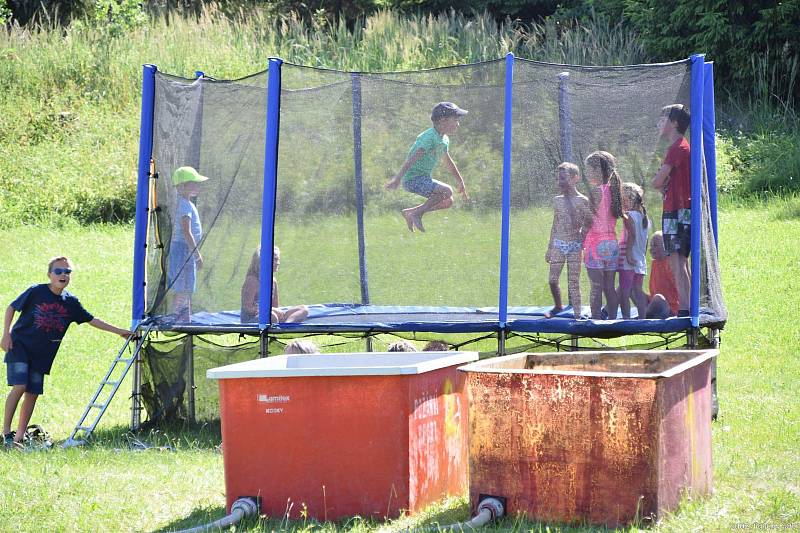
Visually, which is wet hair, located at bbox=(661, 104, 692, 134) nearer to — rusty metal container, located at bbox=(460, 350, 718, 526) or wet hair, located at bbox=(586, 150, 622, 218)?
wet hair, located at bbox=(586, 150, 622, 218)

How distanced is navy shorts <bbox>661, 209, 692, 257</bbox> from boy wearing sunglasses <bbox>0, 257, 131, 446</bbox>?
15.4ft

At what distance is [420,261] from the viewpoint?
31.1 ft

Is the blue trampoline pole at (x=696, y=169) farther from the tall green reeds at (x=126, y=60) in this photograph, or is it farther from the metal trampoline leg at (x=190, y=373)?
the tall green reeds at (x=126, y=60)

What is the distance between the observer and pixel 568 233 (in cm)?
882

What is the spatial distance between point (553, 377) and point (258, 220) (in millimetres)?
4286

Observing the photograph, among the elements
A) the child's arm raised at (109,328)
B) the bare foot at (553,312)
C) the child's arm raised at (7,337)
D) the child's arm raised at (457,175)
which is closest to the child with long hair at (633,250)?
the bare foot at (553,312)

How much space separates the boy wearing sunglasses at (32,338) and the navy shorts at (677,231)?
15.4ft

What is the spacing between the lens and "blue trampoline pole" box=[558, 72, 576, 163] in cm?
887

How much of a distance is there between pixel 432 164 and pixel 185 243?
230cm

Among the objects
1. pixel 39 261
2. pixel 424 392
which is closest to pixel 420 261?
pixel 424 392

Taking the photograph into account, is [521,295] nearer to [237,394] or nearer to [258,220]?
[258,220]

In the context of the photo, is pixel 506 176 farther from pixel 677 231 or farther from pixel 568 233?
pixel 677 231

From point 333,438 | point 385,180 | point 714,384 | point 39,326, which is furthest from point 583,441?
point 39,326

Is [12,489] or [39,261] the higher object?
[39,261]
